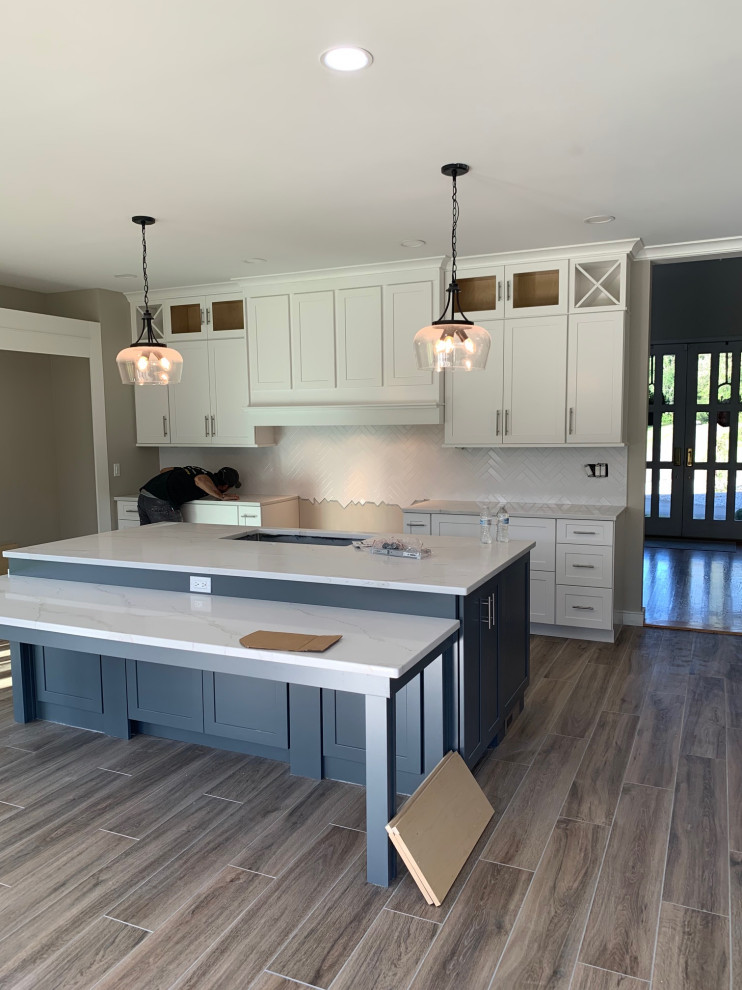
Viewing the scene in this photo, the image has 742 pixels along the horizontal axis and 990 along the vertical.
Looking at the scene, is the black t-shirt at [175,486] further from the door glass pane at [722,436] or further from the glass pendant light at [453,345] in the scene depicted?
the door glass pane at [722,436]

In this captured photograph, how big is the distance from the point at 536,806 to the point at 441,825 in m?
0.56

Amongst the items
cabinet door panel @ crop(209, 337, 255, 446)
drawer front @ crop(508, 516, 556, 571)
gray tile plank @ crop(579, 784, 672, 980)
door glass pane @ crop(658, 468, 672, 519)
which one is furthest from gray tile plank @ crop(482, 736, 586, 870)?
door glass pane @ crop(658, 468, 672, 519)

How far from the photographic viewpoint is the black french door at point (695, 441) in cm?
853

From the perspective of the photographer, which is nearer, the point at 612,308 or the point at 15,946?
the point at 15,946

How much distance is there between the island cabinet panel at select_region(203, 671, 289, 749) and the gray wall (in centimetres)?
713

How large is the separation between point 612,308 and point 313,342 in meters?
2.21

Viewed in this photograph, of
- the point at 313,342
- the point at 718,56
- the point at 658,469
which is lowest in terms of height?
the point at 658,469

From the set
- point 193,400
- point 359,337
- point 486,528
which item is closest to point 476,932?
point 486,528

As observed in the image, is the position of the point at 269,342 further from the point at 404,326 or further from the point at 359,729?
the point at 359,729

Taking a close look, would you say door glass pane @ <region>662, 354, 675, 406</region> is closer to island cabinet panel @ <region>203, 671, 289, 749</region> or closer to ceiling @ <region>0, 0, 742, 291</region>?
ceiling @ <region>0, 0, 742, 291</region>

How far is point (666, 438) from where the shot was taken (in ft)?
29.1

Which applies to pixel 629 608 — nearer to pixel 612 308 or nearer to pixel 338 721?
pixel 612 308

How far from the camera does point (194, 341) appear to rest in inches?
248

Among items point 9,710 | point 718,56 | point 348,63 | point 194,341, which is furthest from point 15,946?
point 194,341
